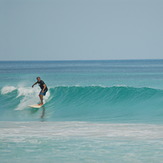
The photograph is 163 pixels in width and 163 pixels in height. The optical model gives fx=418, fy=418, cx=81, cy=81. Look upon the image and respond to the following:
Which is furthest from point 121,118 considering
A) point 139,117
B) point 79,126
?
point 79,126

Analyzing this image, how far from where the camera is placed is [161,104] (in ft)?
63.1

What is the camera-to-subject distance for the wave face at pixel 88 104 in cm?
1616

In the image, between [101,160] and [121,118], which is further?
[121,118]

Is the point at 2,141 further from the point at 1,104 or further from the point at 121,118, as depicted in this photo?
the point at 1,104

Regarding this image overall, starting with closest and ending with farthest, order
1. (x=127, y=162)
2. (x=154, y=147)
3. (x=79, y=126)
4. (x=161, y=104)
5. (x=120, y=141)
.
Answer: (x=127, y=162) → (x=154, y=147) → (x=120, y=141) → (x=79, y=126) → (x=161, y=104)

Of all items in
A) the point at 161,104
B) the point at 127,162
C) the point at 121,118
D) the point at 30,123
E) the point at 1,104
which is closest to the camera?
the point at 127,162

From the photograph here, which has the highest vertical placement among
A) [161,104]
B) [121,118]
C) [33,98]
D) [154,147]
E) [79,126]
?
[33,98]

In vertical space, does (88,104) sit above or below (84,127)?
above

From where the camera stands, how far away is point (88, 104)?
2038cm

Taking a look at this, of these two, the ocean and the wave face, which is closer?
the ocean

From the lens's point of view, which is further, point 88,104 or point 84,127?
point 88,104

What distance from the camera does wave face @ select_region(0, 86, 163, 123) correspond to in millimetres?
16156

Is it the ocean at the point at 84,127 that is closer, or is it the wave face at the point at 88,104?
the ocean at the point at 84,127

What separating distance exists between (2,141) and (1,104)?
34.1 ft
